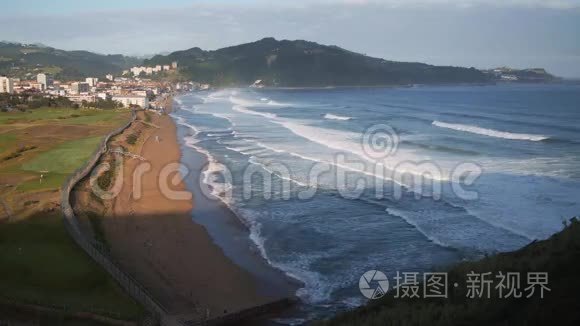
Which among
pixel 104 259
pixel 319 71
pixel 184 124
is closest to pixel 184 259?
pixel 104 259

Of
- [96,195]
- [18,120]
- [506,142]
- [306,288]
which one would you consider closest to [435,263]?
[306,288]

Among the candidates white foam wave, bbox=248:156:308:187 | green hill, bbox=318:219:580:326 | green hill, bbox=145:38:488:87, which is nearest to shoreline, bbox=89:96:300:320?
green hill, bbox=318:219:580:326

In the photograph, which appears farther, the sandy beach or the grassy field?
the sandy beach

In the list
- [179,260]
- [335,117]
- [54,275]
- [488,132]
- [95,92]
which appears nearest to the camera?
[54,275]

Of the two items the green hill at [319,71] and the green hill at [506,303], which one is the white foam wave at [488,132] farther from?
the green hill at [319,71]

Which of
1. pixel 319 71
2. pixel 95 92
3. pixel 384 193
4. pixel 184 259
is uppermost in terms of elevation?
pixel 319 71

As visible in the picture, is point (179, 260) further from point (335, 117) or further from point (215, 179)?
point (335, 117)

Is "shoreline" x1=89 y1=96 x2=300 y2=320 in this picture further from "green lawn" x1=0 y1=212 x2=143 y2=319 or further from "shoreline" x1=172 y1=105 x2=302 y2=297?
"green lawn" x1=0 y1=212 x2=143 y2=319
